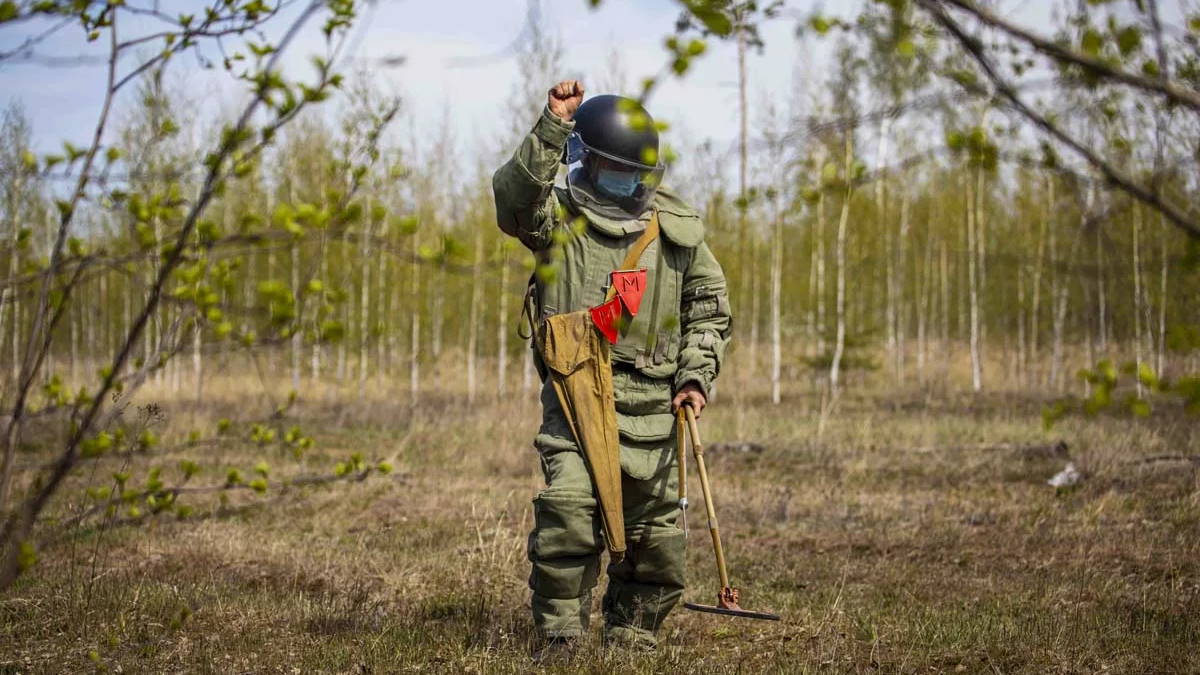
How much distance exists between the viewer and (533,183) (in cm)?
362

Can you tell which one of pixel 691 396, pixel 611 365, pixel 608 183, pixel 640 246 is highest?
pixel 608 183

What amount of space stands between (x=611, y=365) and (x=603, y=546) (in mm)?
669

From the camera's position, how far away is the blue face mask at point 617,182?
158 inches

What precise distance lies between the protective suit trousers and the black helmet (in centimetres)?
90

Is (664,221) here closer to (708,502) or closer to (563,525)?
(708,502)

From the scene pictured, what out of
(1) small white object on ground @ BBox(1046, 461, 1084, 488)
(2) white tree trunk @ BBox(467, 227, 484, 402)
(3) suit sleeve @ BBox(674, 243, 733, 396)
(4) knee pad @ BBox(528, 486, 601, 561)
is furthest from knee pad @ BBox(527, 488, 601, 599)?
(2) white tree trunk @ BBox(467, 227, 484, 402)

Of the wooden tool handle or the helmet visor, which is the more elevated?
the helmet visor

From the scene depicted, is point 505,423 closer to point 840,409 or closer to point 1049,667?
point 840,409

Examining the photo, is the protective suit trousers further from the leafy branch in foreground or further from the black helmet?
the leafy branch in foreground

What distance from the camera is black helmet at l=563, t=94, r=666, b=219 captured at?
3922 mm

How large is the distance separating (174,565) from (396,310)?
18587 millimetres

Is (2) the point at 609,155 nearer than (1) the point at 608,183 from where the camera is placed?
Yes

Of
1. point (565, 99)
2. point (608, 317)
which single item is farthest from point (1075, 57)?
point (608, 317)

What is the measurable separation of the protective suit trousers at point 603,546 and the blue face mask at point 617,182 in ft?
3.10
